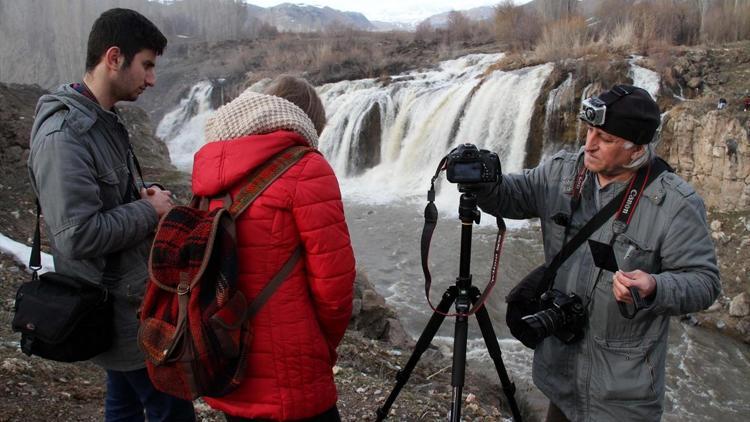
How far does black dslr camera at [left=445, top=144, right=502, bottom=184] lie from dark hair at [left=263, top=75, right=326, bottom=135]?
49 centimetres

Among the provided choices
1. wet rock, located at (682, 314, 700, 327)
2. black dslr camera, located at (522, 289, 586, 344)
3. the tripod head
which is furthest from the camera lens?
wet rock, located at (682, 314, 700, 327)

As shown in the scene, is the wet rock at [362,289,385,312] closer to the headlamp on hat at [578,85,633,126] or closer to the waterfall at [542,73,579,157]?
the headlamp on hat at [578,85,633,126]

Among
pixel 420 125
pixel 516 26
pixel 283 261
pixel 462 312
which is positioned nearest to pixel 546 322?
pixel 462 312

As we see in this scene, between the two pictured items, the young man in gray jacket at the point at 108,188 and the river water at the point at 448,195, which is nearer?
the young man in gray jacket at the point at 108,188

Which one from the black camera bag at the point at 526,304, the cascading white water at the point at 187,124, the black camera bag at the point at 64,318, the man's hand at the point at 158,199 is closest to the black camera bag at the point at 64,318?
the black camera bag at the point at 64,318

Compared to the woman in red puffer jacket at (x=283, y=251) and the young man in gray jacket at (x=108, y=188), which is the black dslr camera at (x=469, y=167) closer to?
Result: the woman in red puffer jacket at (x=283, y=251)

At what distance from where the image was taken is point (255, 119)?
1.60 m

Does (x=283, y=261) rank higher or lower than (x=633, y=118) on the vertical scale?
lower

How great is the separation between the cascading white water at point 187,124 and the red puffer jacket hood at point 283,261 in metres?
18.8

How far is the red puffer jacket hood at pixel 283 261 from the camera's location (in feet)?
5.03

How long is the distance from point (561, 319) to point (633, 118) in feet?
2.30

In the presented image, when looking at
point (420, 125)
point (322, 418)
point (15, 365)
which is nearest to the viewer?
point (322, 418)

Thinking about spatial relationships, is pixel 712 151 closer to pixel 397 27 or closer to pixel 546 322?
pixel 546 322

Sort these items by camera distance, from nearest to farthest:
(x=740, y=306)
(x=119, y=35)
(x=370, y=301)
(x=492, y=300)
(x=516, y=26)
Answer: (x=119, y=35) → (x=370, y=301) → (x=740, y=306) → (x=492, y=300) → (x=516, y=26)
